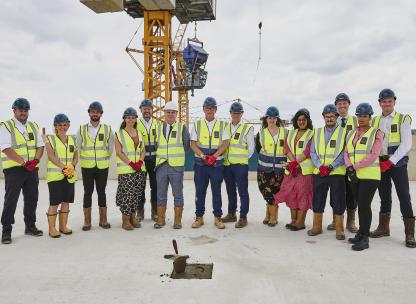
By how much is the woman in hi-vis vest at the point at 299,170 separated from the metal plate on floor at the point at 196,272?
197 centimetres

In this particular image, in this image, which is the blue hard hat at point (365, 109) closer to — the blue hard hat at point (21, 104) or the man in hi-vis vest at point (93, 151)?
the man in hi-vis vest at point (93, 151)

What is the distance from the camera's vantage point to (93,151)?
5.04 metres

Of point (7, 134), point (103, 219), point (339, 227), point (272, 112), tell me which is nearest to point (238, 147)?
point (272, 112)

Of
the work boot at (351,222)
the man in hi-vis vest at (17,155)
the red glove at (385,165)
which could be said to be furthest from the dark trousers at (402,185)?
the man in hi-vis vest at (17,155)

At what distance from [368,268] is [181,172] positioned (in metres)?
2.75

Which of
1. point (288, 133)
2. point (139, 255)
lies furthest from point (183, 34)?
point (139, 255)

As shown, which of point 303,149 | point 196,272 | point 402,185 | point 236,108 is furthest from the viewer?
point 236,108

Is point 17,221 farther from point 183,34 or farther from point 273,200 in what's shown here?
point 183,34

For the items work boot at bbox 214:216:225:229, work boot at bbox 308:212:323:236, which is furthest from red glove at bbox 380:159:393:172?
work boot at bbox 214:216:225:229

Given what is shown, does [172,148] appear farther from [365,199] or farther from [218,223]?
[365,199]

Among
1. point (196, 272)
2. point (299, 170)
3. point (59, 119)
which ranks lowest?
point (196, 272)

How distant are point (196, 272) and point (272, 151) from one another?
2.40 metres

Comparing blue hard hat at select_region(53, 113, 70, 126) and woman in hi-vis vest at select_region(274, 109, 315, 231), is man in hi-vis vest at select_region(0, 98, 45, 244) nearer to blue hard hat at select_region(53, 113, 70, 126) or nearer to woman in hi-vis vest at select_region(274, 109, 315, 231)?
blue hard hat at select_region(53, 113, 70, 126)

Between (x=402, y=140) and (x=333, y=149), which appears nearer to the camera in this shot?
(x=402, y=140)
